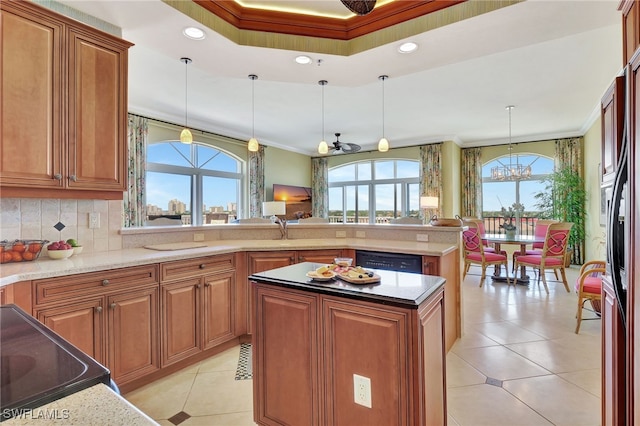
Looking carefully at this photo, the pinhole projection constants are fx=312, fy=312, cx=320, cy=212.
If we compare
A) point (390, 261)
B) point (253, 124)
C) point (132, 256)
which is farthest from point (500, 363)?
point (253, 124)

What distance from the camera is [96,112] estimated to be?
233 cm

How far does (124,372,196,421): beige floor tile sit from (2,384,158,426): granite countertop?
1720mm

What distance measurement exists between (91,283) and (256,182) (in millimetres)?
5691

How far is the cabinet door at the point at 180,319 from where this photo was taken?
7.80ft

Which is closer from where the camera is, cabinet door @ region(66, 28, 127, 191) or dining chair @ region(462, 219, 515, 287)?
cabinet door @ region(66, 28, 127, 191)

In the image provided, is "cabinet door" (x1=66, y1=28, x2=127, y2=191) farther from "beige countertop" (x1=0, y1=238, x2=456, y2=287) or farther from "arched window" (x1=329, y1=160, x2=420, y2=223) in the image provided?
"arched window" (x1=329, y1=160, x2=420, y2=223)

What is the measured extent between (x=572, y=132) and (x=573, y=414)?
6.88 metres

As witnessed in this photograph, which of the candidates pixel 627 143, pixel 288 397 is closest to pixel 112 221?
pixel 288 397

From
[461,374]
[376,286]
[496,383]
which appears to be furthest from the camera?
[461,374]

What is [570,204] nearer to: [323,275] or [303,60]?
[303,60]

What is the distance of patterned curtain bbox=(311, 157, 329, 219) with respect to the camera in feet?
30.8

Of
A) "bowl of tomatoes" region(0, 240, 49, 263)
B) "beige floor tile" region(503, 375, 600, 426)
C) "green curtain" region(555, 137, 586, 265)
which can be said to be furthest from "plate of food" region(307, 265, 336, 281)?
"green curtain" region(555, 137, 586, 265)

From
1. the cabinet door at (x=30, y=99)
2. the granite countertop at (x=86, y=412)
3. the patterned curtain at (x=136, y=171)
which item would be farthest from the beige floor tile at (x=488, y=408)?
the patterned curtain at (x=136, y=171)

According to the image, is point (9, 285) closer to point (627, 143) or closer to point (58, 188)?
point (58, 188)
